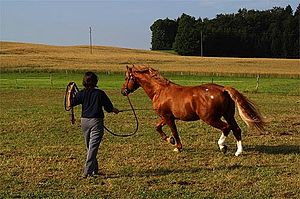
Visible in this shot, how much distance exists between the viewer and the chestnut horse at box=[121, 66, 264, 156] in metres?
9.75

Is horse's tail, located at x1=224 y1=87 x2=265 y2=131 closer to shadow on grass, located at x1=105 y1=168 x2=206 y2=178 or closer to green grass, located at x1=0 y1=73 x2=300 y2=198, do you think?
green grass, located at x1=0 y1=73 x2=300 y2=198

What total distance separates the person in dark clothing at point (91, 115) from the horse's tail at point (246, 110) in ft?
9.61

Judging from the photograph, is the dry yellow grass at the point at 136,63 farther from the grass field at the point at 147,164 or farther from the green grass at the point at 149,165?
the green grass at the point at 149,165

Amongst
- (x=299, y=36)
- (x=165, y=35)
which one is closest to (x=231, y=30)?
(x=299, y=36)

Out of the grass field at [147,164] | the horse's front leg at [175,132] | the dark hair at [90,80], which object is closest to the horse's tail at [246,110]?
the grass field at [147,164]

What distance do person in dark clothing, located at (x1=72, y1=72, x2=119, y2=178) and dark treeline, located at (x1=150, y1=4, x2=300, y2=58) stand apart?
8916 cm

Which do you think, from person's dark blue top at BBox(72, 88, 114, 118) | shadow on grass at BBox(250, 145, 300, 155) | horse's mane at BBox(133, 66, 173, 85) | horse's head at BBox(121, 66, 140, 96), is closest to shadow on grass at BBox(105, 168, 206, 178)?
person's dark blue top at BBox(72, 88, 114, 118)

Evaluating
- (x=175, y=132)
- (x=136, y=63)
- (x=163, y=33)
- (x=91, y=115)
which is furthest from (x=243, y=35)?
(x=91, y=115)

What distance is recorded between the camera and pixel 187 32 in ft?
335

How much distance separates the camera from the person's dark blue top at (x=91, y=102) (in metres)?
8.15

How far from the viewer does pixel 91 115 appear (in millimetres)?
8133

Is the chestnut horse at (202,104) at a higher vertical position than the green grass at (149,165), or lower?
higher

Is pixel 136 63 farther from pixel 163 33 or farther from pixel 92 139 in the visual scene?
pixel 163 33

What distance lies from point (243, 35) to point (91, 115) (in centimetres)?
9697
